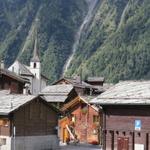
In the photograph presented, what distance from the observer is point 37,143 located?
50156mm

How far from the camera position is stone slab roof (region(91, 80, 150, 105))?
132ft

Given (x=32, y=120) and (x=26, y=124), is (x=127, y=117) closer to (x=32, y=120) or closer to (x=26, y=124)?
(x=26, y=124)

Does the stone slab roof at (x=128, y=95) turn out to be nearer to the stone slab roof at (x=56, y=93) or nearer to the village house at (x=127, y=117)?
the village house at (x=127, y=117)

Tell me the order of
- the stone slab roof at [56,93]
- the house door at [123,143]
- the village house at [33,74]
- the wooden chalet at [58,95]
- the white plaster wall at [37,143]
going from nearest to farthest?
the house door at [123,143]
the white plaster wall at [37,143]
the wooden chalet at [58,95]
the stone slab roof at [56,93]
the village house at [33,74]

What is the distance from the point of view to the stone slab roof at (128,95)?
1582 inches

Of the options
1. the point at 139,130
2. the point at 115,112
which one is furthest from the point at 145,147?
the point at 115,112

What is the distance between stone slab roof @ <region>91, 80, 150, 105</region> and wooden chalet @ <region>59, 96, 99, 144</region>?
914 inches

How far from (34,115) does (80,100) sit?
17796mm

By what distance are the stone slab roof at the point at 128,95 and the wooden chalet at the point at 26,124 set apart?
8811 mm

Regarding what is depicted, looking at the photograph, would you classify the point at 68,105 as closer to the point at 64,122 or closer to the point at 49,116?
the point at 64,122

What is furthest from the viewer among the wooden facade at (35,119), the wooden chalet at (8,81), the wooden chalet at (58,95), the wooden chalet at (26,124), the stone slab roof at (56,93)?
the stone slab roof at (56,93)

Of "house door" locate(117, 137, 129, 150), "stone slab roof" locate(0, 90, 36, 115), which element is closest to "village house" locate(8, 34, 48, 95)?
"stone slab roof" locate(0, 90, 36, 115)

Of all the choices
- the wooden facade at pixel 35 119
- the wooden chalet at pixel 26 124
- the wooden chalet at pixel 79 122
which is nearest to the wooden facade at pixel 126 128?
the wooden chalet at pixel 26 124

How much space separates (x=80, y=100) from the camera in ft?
221
